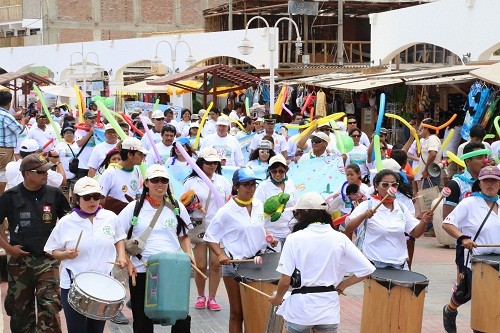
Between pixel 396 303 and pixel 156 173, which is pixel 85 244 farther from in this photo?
pixel 396 303

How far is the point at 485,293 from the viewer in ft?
26.6

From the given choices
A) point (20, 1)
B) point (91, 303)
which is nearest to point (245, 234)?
point (91, 303)

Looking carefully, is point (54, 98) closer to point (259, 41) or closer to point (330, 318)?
point (259, 41)

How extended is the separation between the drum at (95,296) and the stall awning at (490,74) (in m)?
9.53

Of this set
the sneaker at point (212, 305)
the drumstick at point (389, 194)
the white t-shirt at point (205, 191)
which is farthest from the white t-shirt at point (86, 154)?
the drumstick at point (389, 194)

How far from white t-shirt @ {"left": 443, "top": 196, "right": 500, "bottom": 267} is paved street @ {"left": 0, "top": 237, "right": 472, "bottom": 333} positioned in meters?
1.60

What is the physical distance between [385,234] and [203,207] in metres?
2.61

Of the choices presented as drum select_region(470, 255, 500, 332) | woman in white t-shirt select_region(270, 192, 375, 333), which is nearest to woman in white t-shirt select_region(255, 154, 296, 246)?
drum select_region(470, 255, 500, 332)

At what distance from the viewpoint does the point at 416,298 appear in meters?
7.90

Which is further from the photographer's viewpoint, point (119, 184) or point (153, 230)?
point (119, 184)

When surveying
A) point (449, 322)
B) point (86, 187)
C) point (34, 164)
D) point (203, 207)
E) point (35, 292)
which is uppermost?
point (34, 164)

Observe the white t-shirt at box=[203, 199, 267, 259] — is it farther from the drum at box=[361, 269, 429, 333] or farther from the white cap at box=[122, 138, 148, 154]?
the white cap at box=[122, 138, 148, 154]

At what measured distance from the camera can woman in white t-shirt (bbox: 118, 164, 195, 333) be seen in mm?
8000

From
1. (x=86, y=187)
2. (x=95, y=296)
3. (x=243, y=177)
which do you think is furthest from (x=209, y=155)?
(x=95, y=296)
